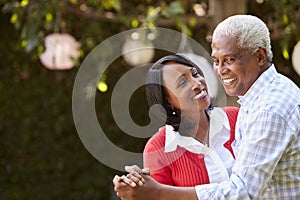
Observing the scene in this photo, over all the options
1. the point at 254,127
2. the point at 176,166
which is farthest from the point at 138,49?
the point at 254,127

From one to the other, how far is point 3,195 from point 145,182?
4.57 m

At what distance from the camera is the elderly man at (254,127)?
69.9 inches

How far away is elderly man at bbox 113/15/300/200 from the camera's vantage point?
177 cm

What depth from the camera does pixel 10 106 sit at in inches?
248

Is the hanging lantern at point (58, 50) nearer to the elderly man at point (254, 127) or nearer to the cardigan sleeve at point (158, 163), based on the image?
the cardigan sleeve at point (158, 163)

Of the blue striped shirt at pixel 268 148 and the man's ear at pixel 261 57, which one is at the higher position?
the man's ear at pixel 261 57

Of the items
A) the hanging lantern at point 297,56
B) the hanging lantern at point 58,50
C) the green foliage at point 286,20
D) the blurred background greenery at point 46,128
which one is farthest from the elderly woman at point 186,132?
the blurred background greenery at point 46,128

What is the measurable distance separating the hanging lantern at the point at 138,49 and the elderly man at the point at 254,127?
9.01 feet

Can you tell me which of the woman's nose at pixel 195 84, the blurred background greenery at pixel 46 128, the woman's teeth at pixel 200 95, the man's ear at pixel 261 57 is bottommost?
the blurred background greenery at pixel 46 128

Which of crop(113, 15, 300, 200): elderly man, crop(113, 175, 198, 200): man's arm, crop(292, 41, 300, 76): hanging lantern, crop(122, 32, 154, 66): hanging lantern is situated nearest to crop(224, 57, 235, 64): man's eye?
crop(113, 15, 300, 200): elderly man

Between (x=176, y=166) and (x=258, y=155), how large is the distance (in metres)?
0.58

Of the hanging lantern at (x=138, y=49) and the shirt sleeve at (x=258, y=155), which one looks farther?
the hanging lantern at (x=138, y=49)

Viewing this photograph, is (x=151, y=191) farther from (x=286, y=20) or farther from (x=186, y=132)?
(x=286, y=20)

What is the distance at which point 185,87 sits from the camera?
2.34 metres
